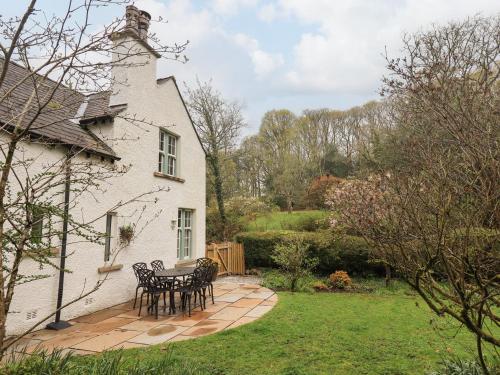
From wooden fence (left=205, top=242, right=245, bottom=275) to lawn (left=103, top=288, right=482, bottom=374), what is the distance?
6066 mm

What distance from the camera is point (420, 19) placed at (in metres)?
11.6

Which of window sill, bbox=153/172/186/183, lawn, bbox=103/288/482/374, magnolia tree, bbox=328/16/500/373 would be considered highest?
window sill, bbox=153/172/186/183

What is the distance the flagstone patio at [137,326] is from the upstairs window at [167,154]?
4.35 m

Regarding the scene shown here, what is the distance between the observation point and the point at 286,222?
60.3ft

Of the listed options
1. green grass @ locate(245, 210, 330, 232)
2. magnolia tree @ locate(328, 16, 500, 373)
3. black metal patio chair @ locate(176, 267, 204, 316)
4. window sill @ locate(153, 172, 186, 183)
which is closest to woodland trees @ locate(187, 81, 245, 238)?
green grass @ locate(245, 210, 330, 232)

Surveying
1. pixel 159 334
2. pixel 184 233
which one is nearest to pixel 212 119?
pixel 184 233

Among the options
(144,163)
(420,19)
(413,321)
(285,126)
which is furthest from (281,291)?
(285,126)

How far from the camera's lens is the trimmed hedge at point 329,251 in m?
12.5

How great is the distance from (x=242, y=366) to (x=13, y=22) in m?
4.68

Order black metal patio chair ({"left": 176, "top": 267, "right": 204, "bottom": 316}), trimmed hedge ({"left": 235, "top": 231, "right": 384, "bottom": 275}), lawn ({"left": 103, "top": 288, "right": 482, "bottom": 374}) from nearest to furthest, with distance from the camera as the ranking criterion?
1. lawn ({"left": 103, "top": 288, "right": 482, "bottom": 374})
2. black metal patio chair ({"left": 176, "top": 267, "right": 204, "bottom": 316})
3. trimmed hedge ({"left": 235, "top": 231, "right": 384, "bottom": 275})

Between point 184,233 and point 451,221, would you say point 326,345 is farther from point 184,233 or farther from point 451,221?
point 184,233

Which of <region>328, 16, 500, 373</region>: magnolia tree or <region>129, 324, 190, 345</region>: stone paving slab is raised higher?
<region>328, 16, 500, 373</region>: magnolia tree

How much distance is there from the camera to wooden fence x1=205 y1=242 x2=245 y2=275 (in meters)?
13.5

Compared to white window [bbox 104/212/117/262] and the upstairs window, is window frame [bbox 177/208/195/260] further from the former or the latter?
white window [bbox 104/212/117/262]
